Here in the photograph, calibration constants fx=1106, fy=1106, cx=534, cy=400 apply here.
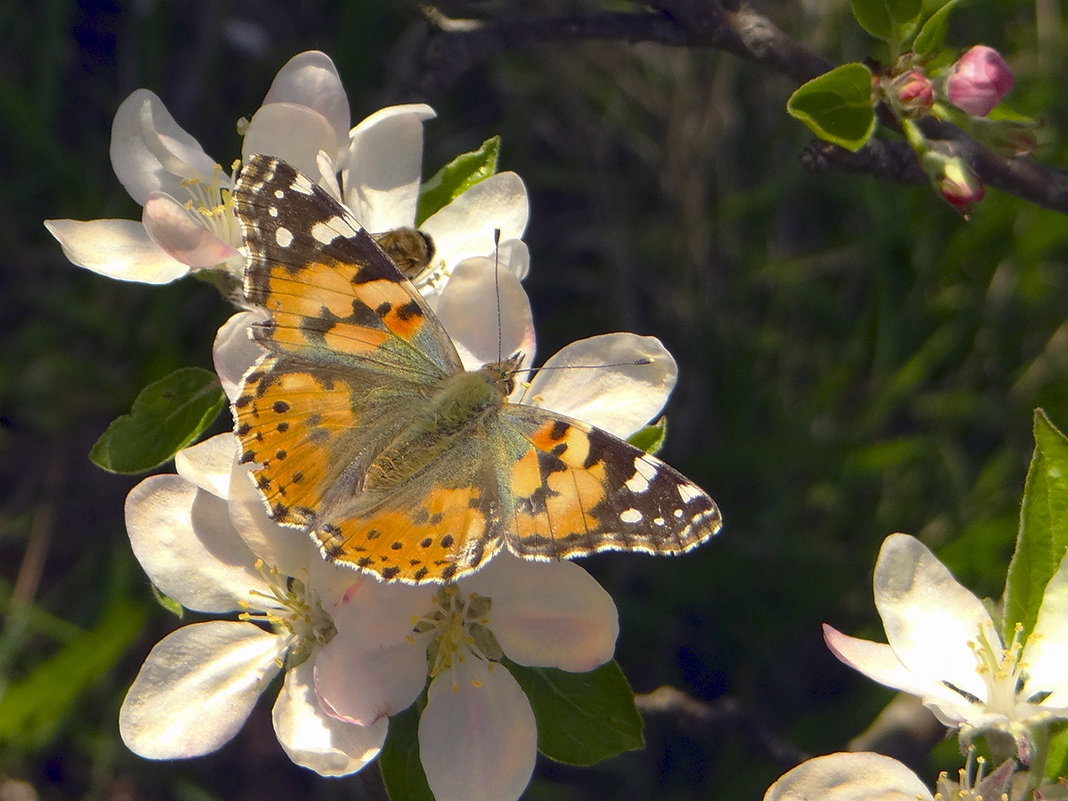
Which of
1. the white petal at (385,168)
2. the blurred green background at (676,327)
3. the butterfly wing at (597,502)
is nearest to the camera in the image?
the butterfly wing at (597,502)

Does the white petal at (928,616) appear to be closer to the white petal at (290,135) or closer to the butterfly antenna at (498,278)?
the butterfly antenna at (498,278)

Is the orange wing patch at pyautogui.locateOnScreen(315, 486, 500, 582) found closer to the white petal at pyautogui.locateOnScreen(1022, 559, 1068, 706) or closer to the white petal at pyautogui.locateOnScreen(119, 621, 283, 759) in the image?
the white petal at pyautogui.locateOnScreen(119, 621, 283, 759)

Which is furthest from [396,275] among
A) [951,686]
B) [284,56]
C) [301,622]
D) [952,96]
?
[284,56]

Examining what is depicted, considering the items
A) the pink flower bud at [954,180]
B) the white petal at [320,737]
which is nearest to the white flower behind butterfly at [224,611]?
the white petal at [320,737]

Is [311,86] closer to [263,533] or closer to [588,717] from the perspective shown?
[263,533]

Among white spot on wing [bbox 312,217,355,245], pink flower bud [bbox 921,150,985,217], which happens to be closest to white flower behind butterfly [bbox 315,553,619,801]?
white spot on wing [bbox 312,217,355,245]

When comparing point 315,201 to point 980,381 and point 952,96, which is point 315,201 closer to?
point 952,96
